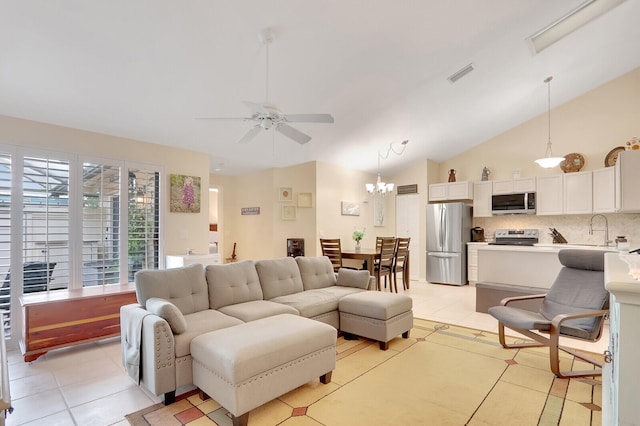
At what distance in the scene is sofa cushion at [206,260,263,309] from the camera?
3.21 m

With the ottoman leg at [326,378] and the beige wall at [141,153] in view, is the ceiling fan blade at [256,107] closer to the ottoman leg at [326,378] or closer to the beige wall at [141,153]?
the ottoman leg at [326,378]

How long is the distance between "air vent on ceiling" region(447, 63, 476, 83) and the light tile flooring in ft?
10.7

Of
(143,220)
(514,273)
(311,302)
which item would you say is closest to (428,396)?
(311,302)

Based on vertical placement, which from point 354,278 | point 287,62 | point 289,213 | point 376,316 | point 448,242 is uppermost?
point 287,62

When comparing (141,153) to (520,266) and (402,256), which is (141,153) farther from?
(520,266)

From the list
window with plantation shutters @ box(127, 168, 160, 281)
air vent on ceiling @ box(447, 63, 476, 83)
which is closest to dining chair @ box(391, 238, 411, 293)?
air vent on ceiling @ box(447, 63, 476, 83)

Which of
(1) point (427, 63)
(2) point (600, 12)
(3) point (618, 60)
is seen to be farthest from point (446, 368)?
(3) point (618, 60)

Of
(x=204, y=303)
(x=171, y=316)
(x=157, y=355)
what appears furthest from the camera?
(x=204, y=303)

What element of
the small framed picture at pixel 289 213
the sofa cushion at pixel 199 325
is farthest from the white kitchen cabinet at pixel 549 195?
the sofa cushion at pixel 199 325

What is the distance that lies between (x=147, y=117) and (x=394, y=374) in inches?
155

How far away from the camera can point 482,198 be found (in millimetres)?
6723

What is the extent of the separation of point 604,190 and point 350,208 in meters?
4.43

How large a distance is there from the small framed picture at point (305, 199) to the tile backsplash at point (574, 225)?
3620 mm

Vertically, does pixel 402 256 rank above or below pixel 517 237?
below
